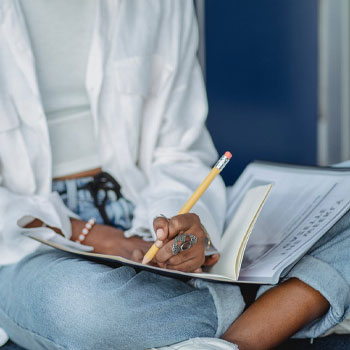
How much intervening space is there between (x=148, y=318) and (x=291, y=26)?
5.46 feet

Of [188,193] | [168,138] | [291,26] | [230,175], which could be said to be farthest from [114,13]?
[291,26]

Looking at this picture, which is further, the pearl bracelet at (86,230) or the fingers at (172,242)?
the pearl bracelet at (86,230)

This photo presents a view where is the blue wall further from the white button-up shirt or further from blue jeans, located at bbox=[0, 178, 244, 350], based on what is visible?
blue jeans, located at bbox=[0, 178, 244, 350]

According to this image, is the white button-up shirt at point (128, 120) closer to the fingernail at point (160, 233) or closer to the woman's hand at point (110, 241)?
the woman's hand at point (110, 241)

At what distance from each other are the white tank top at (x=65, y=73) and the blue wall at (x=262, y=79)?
2.73 feet

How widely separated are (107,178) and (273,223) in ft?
1.21

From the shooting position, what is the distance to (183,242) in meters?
0.93

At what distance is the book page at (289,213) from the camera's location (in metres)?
0.94

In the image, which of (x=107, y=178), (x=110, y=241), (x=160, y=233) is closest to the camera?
(x=160, y=233)

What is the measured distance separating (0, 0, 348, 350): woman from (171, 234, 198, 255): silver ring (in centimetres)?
1

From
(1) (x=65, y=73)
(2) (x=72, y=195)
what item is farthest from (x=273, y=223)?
(1) (x=65, y=73)

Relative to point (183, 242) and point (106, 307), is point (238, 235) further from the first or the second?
point (106, 307)

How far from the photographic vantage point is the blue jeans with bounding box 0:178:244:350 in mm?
934

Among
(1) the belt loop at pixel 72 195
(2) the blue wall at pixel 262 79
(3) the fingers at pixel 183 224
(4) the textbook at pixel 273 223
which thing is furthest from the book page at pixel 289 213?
→ (2) the blue wall at pixel 262 79
